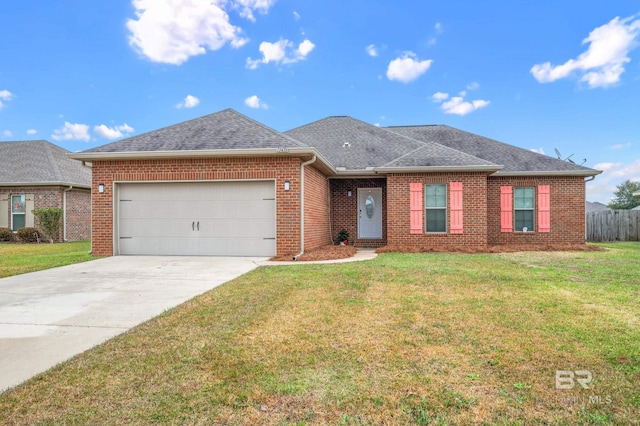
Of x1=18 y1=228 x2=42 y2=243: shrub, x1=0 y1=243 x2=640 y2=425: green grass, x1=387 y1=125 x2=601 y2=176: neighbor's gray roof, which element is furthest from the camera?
x1=18 y1=228 x2=42 y2=243: shrub

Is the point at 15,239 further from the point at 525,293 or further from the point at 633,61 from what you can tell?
the point at 633,61

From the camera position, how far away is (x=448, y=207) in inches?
497

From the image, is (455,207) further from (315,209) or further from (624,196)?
(624,196)

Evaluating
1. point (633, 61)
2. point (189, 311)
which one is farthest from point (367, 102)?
point (189, 311)

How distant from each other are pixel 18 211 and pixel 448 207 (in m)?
19.2

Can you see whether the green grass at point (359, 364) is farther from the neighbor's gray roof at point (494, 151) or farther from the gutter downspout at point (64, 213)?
the gutter downspout at point (64, 213)

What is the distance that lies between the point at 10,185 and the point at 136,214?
1154 centimetres

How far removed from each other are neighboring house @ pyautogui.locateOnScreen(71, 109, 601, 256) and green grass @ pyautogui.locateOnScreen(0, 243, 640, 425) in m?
5.17

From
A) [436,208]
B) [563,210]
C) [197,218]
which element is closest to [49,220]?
[197,218]

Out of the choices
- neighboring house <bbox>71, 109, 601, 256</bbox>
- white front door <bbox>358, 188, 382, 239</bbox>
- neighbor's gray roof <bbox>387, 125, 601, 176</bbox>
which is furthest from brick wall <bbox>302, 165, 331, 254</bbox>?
neighbor's gray roof <bbox>387, 125, 601, 176</bbox>

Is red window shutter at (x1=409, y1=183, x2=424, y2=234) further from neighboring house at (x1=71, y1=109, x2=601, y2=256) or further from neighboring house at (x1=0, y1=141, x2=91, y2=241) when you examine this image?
neighboring house at (x1=0, y1=141, x2=91, y2=241)

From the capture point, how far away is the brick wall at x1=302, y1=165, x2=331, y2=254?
10883mm

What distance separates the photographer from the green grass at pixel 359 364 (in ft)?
7.84

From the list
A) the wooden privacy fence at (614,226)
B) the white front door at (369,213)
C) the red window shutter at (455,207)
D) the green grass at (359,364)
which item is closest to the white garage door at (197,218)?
the white front door at (369,213)
